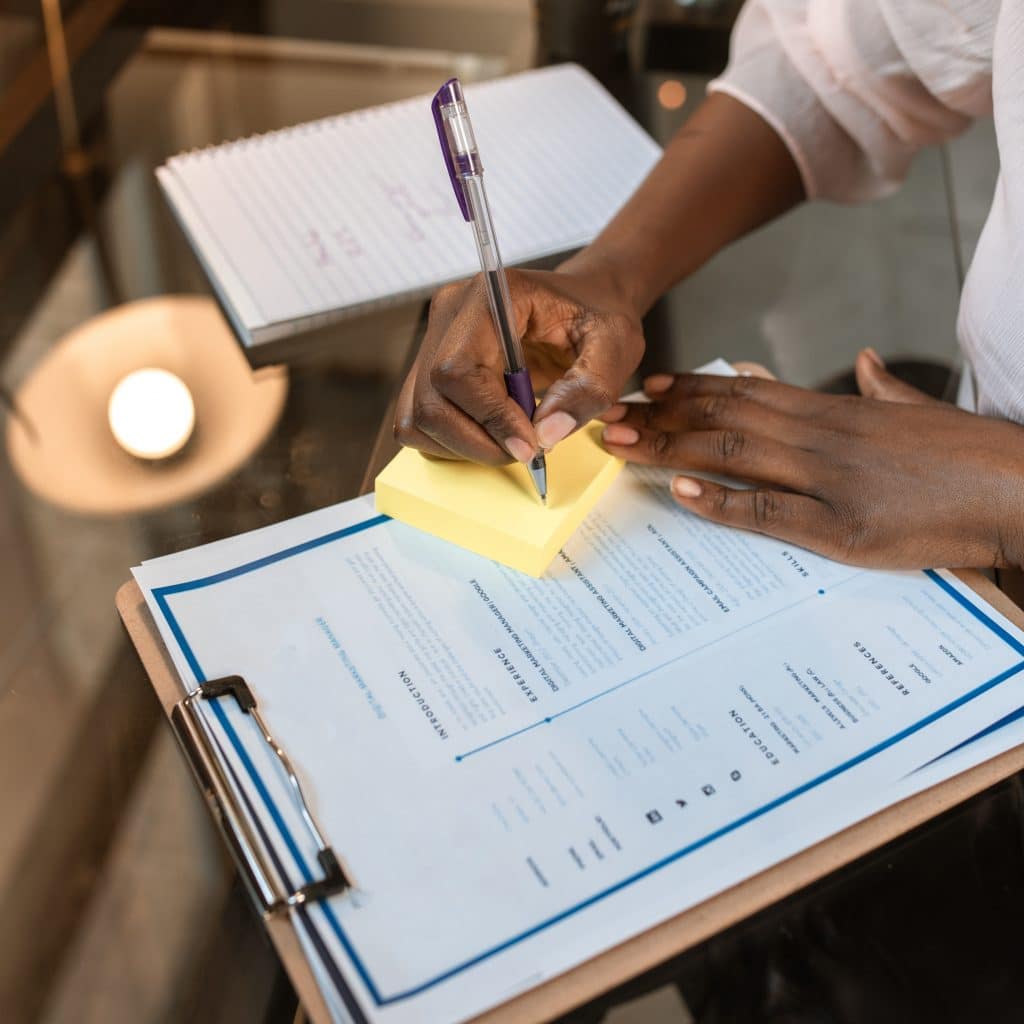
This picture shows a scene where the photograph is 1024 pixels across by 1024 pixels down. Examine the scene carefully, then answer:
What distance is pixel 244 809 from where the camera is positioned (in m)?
0.50

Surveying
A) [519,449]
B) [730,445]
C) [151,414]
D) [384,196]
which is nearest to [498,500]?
[519,449]

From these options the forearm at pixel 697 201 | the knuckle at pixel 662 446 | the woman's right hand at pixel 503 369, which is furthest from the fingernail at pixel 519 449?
the forearm at pixel 697 201

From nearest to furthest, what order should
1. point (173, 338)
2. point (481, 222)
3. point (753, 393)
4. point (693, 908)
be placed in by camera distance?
point (693, 908), point (481, 222), point (753, 393), point (173, 338)

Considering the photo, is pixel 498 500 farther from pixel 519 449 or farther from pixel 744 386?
pixel 744 386

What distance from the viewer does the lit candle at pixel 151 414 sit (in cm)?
73

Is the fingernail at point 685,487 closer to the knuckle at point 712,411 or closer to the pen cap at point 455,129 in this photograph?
the knuckle at point 712,411

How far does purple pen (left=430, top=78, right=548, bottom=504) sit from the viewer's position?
0.56 meters

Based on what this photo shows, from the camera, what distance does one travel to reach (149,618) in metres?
0.59

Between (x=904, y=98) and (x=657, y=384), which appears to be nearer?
(x=657, y=384)

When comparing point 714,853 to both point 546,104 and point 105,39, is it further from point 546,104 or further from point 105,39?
point 105,39

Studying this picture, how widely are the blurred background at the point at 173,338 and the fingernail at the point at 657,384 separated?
0.08m

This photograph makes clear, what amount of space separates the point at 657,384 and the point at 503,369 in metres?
0.12

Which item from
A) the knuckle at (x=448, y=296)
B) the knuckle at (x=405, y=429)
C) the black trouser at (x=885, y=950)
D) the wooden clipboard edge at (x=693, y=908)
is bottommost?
the black trouser at (x=885, y=950)

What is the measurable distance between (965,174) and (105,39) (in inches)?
33.0
